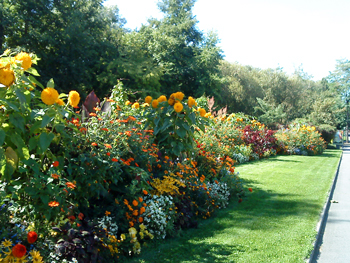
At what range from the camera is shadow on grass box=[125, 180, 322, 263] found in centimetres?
370

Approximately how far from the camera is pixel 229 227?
15.7 feet

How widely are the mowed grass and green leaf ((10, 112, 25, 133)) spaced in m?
1.90

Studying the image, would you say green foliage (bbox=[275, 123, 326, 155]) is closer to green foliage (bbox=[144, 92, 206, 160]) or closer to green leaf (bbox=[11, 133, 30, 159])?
green foliage (bbox=[144, 92, 206, 160])

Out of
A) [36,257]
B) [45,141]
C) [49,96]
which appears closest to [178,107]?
[49,96]

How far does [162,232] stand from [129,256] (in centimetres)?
68

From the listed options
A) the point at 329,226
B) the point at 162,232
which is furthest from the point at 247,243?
the point at 329,226

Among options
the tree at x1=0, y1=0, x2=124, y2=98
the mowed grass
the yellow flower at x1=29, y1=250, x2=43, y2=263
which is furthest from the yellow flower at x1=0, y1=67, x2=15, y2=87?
the tree at x1=0, y1=0, x2=124, y2=98

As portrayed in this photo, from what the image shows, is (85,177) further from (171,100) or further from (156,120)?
(171,100)

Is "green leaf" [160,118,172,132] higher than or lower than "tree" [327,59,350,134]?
lower

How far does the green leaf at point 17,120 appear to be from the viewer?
8.57 feet

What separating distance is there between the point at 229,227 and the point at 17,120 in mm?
3411

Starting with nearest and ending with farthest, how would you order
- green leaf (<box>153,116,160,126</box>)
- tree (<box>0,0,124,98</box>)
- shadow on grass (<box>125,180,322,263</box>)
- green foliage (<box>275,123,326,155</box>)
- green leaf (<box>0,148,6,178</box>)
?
1. green leaf (<box>0,148,6,178</box>)
2. shadow on grass (<box>125,180,322,263</box>)
3. green leaf (<box>153,116,160,126</box>)
4. green foliage (<box>275,123,326,155</box>)
5. tree (<box>0,0,124,98</box>)

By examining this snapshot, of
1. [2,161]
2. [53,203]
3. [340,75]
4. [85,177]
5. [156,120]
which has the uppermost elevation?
[340,75]

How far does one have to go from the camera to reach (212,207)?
543 cm
